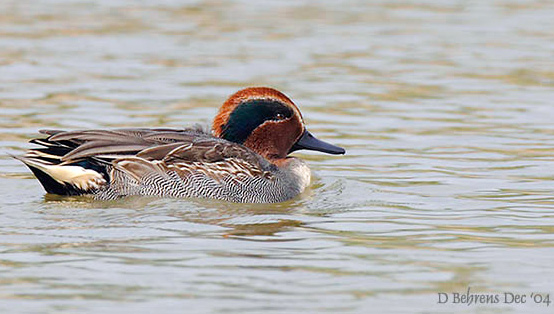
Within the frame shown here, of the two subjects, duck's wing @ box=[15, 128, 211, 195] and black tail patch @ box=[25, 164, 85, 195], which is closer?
duck's wing @ box=[15, 128, 211, 195]

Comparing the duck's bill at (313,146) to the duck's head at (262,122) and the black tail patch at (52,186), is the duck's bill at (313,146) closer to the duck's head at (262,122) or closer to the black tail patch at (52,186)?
the duck's head at (262,122)

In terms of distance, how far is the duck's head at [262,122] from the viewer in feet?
35.0

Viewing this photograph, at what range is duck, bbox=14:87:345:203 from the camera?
32.7ft

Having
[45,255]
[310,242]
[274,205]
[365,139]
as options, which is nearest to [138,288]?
[45,255]

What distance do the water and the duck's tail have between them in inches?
5.2

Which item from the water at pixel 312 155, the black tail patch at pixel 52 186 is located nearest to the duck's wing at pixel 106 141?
the black tail patch at pixel 52 186

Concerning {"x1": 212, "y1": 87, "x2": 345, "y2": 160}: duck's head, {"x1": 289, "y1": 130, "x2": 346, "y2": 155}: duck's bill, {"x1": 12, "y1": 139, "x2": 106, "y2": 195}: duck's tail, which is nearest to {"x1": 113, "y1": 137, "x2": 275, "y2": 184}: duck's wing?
{"x1": 12, "y1": 139, "x2": 106, "y2": 195}: duck's tail

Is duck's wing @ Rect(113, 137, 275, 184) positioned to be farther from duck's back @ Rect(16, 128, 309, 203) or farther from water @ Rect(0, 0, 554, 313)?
water @ Rect(0, 0, 554, 313)

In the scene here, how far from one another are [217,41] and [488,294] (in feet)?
37.7

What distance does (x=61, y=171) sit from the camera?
9922mm

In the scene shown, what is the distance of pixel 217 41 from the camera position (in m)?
18.3

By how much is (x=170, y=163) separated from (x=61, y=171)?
881mm

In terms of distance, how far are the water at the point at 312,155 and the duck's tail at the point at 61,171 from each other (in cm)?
13

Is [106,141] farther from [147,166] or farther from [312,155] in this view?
[312,155]
